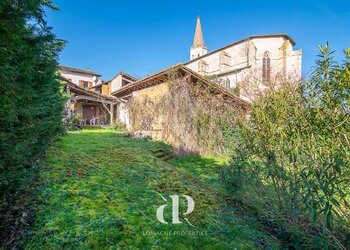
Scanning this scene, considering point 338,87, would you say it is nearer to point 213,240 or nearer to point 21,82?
point 213,240

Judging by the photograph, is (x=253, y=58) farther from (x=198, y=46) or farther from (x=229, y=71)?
(x=198, y=46)

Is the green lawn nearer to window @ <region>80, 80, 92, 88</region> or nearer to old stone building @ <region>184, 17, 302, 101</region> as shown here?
old stone building @ <region>184, 17, 302, 101</region>

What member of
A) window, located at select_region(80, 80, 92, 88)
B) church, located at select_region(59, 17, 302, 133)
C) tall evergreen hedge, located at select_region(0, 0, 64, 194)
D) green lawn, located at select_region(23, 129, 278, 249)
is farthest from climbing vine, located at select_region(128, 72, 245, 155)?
window, located at select_region(80, 80, 92, 88)

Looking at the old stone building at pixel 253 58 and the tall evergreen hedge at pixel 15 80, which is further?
the old stone building at pixel 253 58

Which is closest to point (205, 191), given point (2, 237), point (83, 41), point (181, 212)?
point (181, 212)

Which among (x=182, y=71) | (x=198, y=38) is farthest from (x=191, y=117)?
(x=198, y=38)

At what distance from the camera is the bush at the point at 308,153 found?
237 centimetres


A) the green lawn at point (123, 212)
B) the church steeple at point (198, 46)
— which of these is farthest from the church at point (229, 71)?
the green lawn at point (123, 212)

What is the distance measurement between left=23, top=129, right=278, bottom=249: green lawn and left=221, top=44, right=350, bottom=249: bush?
2.43 ft

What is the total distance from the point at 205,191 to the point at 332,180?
11.0 ft

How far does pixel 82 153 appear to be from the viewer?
692cm

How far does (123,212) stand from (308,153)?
313cm

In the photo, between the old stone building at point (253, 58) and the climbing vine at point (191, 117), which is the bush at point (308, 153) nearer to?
Answer: the climbing vine at point (191, 117)

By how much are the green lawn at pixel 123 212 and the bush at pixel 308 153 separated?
74cm
